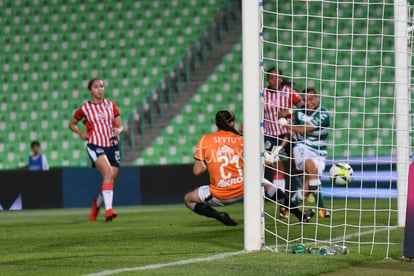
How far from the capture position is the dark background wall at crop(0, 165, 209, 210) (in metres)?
19.7

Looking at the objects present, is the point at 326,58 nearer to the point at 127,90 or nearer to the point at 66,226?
the point at 127,90

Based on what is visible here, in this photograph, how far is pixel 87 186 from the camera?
20.2 meters

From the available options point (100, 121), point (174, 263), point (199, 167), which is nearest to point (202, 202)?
point (199, 167)

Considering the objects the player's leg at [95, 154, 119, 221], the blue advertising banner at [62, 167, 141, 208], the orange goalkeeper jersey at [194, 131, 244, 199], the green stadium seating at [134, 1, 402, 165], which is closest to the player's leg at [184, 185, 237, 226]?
the orange goalkeeper jersey at [194, 131, 244, 199]

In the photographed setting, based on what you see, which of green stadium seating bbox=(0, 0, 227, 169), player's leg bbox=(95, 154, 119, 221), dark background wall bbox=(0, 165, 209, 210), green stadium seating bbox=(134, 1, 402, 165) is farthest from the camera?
green stadium seating bbox=(0, 0, 227, 169)

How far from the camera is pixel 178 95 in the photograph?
2389 cm

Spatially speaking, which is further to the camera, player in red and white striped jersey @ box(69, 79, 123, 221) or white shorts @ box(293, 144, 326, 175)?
player in red and white striped jersey @ box(69, 79, 123, 221)

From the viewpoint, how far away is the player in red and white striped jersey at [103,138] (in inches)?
536

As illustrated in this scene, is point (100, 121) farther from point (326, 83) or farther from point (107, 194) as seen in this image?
point (326, 83)

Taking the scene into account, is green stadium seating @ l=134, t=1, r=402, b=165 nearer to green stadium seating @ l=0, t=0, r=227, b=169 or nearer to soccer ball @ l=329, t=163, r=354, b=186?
green stadium seating @ l=0, t=0, r=227, b=169

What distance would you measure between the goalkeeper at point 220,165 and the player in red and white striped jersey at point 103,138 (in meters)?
2.39

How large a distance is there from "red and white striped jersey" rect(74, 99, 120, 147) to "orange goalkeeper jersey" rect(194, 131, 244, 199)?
8.95 ft

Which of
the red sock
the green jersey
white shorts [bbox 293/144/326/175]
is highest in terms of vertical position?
the green jersey

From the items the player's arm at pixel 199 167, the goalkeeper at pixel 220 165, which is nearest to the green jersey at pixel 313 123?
the goalkeeper at pixel 220 165
